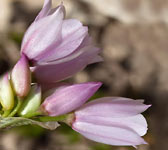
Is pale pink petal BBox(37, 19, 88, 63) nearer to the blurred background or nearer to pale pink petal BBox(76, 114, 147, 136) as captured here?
pale pink petal BBox(76, 114, 147, 136)

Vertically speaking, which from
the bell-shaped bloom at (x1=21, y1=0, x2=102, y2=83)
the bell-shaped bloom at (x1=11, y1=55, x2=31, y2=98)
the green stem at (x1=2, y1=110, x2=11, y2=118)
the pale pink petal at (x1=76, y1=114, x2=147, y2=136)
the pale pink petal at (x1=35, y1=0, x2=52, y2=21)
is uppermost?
the pale pink petal at (x1=35, y1=0, x2=52, y2=21)

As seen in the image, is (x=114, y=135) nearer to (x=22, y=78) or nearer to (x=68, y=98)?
(x=68, y=98)

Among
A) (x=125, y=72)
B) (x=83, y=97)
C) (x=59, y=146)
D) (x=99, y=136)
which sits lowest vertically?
(x=59, y=146)

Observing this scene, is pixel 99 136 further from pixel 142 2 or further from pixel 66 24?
pixel 142 2

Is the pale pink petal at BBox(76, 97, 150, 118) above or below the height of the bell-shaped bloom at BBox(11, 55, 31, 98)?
below

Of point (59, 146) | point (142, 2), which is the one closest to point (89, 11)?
point (142, 2)

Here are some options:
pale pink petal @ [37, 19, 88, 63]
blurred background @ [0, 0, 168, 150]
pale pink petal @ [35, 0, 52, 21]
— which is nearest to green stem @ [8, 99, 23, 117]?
pale pink petal @ [37, 19, 88, 63]
